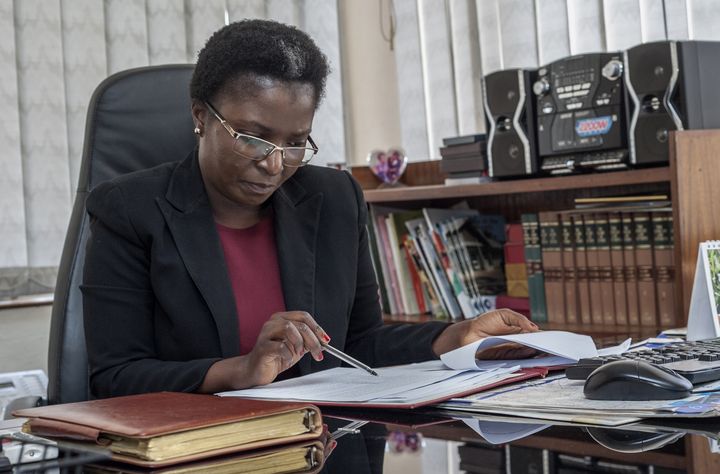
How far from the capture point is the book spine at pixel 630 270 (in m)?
2.35

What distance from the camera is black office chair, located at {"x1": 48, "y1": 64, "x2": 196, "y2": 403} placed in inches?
58.4

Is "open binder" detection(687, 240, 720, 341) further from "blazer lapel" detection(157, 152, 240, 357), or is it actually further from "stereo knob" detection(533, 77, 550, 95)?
"stereo knob" detection(533, 77, 550, 95)

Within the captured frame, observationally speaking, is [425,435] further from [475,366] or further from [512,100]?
[512,100]

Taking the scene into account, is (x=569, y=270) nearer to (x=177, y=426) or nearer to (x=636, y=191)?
(x=636, y=191)

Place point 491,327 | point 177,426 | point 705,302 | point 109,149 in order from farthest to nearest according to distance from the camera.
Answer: point 109,149 < point 705,302 < point 491,327 < point 177,426

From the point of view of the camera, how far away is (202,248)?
138cm

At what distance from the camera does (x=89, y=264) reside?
4.44 feet

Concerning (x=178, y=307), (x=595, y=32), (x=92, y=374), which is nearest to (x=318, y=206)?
(x=178, y=307)

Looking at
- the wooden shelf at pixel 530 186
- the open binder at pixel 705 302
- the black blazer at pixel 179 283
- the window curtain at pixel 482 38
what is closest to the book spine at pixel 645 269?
the wooden shelf at pixel 530 186

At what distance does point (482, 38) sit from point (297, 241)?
5.75 feet

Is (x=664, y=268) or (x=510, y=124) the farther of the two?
(x=510, y=124)

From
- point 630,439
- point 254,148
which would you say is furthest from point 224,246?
point 630,439

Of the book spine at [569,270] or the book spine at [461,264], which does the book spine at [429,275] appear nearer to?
the book spine at [461,264]

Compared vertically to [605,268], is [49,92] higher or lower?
higher
